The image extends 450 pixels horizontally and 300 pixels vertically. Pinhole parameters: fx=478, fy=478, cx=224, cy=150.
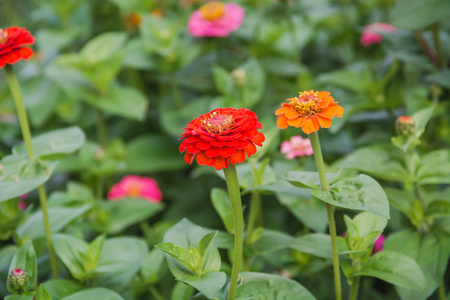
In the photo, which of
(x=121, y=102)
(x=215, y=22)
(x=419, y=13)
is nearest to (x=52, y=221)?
(x=121, y=102)

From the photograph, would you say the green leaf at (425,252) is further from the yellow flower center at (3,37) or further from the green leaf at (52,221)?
the yellow flower center at (3,37)

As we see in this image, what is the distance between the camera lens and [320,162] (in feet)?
1.97

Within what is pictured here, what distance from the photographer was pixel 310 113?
58 centimetres

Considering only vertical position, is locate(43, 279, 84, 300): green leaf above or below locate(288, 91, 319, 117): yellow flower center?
below


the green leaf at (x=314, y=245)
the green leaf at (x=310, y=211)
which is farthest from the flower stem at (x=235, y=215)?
the green leaf at (x=310, y=211)

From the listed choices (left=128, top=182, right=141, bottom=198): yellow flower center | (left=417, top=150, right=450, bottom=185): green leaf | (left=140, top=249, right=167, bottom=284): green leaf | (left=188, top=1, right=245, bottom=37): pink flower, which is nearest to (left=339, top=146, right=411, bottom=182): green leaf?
(left=417, top=150, right=450, bottom=185): green leaf

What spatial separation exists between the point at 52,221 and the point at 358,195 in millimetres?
549

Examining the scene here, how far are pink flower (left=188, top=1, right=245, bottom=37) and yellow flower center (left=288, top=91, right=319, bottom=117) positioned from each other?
812 mm

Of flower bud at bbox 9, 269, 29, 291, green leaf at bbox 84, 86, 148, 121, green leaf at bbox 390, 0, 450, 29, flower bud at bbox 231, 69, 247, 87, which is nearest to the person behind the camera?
flower bud at bbox 9, 269, 29, 291

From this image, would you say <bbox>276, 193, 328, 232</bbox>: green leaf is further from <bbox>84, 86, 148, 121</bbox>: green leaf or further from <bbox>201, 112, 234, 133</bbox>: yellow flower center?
<bbox>84, 86, 148, 121</bbox>: green leaf

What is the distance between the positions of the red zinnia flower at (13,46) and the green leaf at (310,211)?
0.48 metres

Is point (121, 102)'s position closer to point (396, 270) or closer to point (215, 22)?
point (215, 22)

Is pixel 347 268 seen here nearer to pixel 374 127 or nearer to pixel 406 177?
pixel 406 177

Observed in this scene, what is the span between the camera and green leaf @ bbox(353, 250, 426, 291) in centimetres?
63
